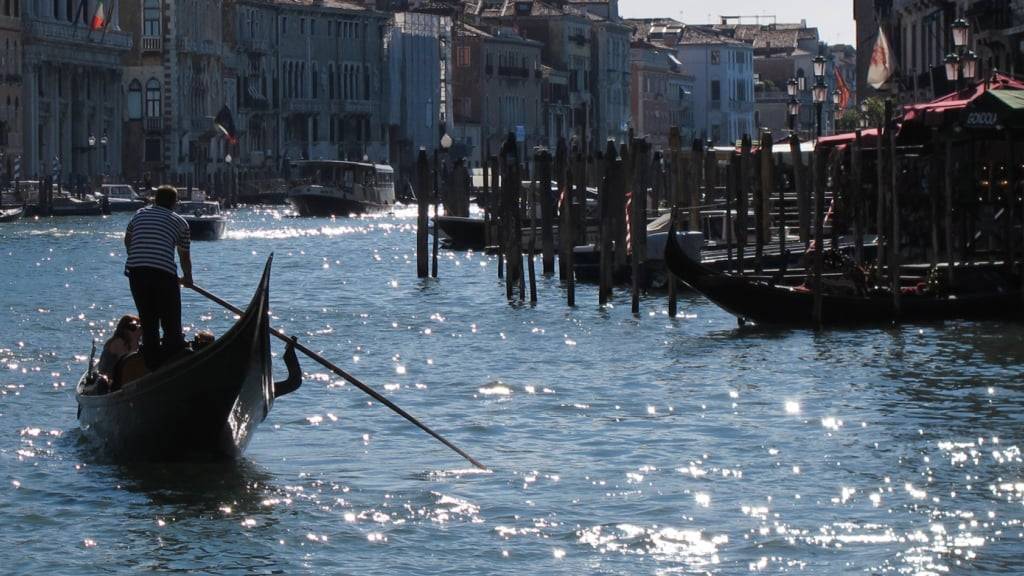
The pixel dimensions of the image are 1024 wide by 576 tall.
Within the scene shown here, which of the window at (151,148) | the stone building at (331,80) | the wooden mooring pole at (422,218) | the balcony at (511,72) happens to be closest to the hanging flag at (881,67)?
the wooden mooring pole at (422,218)

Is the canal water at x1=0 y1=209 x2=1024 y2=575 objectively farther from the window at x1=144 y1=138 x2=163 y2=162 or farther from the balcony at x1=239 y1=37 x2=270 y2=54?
the balcony at x1=239 y1=37 x2=270 y2=54

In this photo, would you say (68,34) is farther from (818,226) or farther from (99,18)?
(818,226)

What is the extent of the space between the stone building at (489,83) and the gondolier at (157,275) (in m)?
77.5

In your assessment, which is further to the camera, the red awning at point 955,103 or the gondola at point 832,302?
the red awning at point 955,103

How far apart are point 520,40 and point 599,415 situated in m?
80.0

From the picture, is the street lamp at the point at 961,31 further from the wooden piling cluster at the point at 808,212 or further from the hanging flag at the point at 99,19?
the hanging flag at the point at 99,19

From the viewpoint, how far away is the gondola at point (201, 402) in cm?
1133

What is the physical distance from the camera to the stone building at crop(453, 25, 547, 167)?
91688mm

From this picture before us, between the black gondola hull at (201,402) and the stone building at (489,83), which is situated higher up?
the stone building at (489,83)

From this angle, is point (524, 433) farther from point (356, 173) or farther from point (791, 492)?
point (356, 173)

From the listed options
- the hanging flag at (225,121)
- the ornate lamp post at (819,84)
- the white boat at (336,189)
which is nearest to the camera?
the ornate lamp post at (819,84)

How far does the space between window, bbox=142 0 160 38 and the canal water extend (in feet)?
173

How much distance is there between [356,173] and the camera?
205ft

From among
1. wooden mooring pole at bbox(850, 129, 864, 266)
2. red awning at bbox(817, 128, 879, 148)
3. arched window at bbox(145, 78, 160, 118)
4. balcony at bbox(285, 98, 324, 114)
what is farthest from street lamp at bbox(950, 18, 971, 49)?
balcony at bbox(285, 98, 324, 114)
